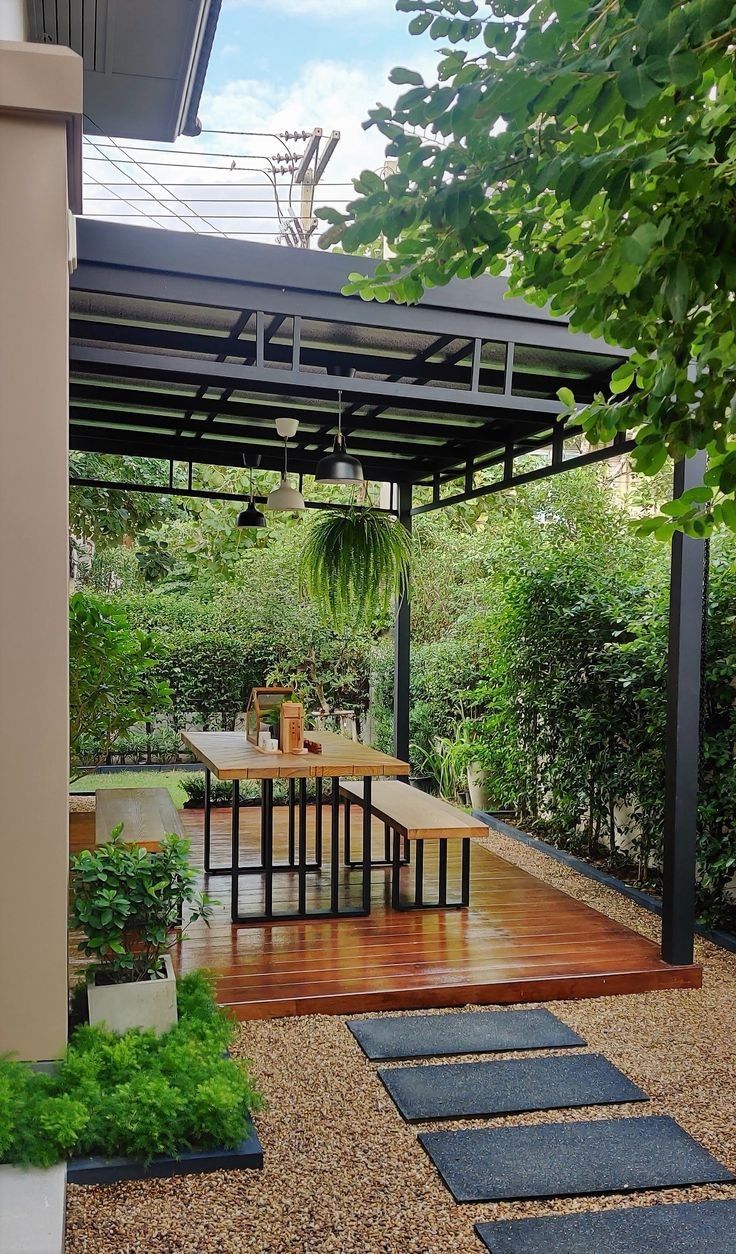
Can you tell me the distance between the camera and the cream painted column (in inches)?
118

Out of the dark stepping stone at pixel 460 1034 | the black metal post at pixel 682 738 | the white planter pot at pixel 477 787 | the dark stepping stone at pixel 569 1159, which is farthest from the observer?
the white planter pot at pixel 477 787

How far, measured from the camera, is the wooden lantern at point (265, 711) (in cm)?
588

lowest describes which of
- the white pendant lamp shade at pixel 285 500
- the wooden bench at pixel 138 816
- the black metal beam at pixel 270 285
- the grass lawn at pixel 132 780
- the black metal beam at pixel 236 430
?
the grass lawn at pixel 132 780

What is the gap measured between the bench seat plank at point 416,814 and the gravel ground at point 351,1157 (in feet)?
3.60

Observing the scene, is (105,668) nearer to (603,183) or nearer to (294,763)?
(294,763)

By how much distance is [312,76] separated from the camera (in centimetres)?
4150

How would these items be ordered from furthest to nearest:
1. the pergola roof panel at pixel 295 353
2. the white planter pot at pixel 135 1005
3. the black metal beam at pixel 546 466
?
the black metal beam at pixel 546 466
the pergola roof panel at pixel 295 353
the white planter pot at pixel 135 1005

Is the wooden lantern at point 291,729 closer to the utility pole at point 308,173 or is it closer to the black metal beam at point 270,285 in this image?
the black metal beam at point 270,285

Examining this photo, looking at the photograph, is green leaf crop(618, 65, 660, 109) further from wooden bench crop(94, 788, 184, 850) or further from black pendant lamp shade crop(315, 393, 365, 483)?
black pendant lamp shade crop(315, 393, 365, 483)

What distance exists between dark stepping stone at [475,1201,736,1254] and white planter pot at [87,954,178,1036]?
127cm

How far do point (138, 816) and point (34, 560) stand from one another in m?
2.32

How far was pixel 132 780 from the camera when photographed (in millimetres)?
10312

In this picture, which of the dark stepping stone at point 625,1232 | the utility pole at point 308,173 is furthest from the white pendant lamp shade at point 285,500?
the utility pole at point 308,173

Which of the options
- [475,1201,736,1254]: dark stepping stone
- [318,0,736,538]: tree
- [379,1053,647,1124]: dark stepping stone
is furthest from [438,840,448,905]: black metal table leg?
[318,0,736,538]: tree
